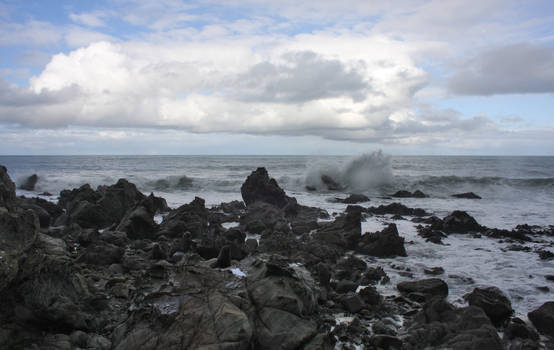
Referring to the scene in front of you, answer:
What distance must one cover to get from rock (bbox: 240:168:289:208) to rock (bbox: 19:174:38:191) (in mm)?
19980

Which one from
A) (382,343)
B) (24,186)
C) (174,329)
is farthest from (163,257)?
(24,186)

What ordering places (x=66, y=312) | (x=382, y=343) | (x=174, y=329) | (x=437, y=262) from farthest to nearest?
(x=437, y=262) < (x=382, y=343) < (x=66, y=312) < (x=174, y=329)

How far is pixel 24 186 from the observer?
2958 centimetres

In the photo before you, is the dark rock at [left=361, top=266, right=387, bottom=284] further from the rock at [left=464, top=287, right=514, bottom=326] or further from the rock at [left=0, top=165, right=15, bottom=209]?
the rock at [left=0, top=165, right=15, bottom=209]

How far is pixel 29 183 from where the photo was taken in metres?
30.0

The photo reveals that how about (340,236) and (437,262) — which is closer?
(437,262)

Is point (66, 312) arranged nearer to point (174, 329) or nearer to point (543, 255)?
point (174, 329)

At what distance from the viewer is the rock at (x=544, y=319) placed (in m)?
5.66

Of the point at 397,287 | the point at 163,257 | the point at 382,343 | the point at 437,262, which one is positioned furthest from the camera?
the point at 437,262

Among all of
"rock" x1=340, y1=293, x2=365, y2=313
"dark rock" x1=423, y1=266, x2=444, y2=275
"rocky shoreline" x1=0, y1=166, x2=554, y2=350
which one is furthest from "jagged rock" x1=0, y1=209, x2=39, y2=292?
"dark rock" x1=423, y1=266, x2=444, y2=275

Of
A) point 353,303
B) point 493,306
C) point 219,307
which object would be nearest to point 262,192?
point 353,303

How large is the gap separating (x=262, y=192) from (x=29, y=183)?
71.0ft

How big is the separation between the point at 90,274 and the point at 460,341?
602cm

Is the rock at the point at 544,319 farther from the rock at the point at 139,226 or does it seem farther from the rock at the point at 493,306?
the rock at the point at 139,226
